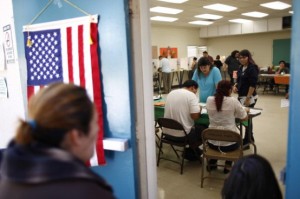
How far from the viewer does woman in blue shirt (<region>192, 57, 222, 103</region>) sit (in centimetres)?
364

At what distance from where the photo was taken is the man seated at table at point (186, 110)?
3.18 meters

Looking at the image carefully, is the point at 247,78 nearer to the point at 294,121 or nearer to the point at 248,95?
the point at 248,95

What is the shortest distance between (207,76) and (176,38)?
856 cm

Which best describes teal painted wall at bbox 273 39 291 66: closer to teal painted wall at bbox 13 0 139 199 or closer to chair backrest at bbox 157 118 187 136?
chair backrest at bbox 157 118 187 136

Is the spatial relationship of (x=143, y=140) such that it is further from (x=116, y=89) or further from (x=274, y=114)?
(x=274, y=114)

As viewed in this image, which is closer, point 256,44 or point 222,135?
point 222,135

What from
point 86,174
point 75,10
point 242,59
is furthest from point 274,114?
point 86,174

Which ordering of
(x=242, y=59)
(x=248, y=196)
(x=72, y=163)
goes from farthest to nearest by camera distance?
1. (x=242, y=59)
2. (x=248, y=196)
3. (x=72, y=163)

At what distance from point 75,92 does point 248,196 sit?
0.93 metres

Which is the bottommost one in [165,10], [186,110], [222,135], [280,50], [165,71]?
[222,135]

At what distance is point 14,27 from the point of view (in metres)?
2.22

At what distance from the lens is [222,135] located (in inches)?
105

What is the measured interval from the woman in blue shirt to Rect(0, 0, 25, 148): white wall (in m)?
2.33

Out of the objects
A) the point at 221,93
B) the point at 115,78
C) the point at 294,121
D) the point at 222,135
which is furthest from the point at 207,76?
the point at 294,121
